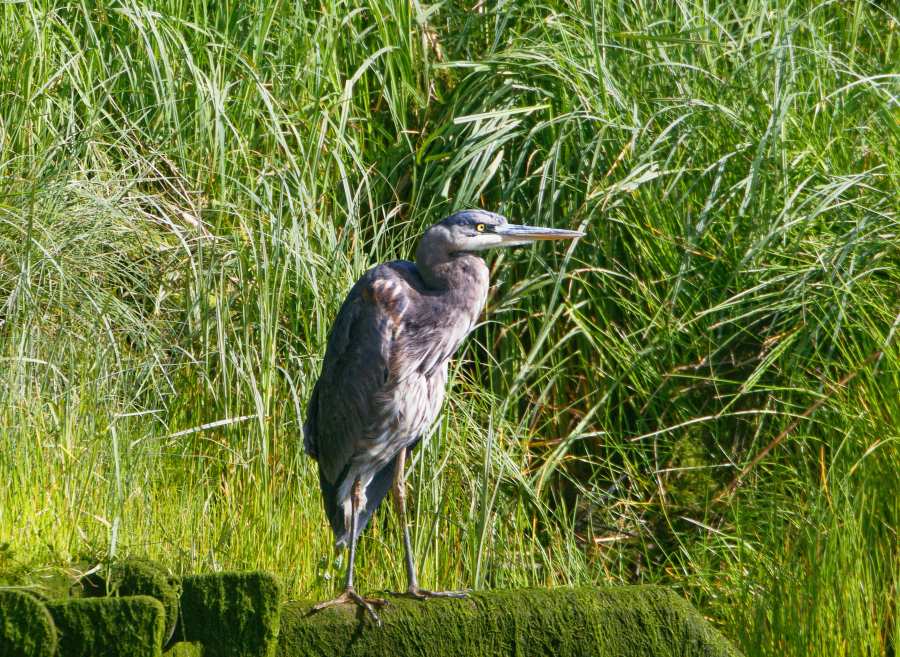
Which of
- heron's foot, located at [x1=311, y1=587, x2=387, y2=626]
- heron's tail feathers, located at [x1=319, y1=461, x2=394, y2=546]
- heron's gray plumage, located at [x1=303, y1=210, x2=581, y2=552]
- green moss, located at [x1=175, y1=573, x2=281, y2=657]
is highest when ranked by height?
heron's gray plumage, located at [x1=303, y1=210, x2=581, y2=552]

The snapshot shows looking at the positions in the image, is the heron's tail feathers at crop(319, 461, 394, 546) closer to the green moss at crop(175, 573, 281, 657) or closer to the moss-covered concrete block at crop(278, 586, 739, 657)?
the moss-covered concrete block at crop(278, 586, 739, 657)

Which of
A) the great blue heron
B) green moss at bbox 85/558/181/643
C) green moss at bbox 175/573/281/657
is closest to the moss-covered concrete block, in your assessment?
green moss at bbox 175/573/281/657

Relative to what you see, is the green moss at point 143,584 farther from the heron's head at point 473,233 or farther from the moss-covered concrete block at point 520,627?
the heron's head at point 473,233

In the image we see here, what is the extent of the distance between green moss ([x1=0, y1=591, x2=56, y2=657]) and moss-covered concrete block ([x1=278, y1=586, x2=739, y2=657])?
20.9 inches

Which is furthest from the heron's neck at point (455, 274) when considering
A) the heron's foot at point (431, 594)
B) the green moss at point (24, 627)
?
the green moss at point (24, 627)

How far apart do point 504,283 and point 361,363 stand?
6.02ft


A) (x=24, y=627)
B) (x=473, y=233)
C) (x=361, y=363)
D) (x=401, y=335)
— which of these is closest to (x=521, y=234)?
(x=473, y=233)

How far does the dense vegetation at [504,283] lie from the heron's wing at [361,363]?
59cm

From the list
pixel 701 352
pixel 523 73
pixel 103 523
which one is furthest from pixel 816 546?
pixel 523 73

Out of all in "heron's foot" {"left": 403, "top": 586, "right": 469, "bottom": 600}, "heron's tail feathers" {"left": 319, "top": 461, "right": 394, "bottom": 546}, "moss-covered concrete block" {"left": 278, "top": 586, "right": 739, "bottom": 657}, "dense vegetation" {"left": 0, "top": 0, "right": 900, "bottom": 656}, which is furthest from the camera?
"dense vegetation" {"left": 0, "top": 0, "right": 900, "bottom": 656}

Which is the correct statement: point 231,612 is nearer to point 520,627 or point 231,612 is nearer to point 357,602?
point 357,602

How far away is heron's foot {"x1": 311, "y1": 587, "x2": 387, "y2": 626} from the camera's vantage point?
8.27ft

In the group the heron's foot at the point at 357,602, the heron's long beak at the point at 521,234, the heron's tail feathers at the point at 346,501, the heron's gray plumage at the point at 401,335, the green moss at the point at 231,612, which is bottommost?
the heron's tail feathers at the point at 346,501

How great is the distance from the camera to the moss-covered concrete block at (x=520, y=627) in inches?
98.6
